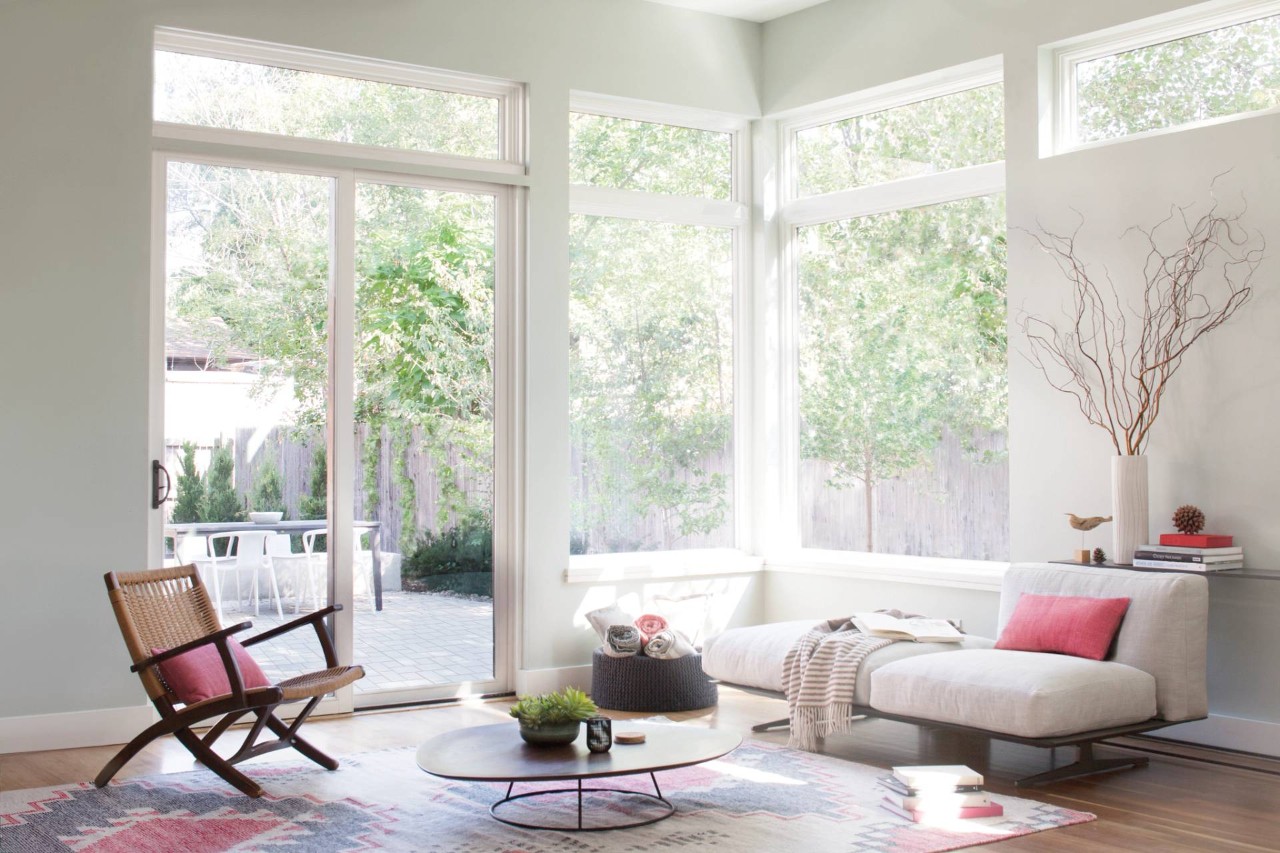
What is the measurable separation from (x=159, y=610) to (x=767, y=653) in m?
2.48

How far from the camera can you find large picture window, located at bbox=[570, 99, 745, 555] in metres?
7.05

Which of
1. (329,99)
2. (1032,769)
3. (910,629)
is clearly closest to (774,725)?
(910,629)

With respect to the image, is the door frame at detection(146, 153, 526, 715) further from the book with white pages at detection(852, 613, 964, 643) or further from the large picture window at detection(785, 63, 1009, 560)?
the book with white pages at detection(852, 613, 964, 643)

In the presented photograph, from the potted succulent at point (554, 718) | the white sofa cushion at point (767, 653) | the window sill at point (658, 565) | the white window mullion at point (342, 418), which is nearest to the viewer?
the potted succulent at point (554, 718)

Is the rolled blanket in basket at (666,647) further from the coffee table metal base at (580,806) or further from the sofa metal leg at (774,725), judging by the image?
the coffee table metal base at (580,806)

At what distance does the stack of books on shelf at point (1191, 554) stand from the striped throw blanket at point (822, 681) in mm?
1093

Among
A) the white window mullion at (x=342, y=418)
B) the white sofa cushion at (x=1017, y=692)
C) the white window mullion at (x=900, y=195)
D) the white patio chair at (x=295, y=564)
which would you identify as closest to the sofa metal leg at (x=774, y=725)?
the white sofa cushion at (x=1017, y=692)

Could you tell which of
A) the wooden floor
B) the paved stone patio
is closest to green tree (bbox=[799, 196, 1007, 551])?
the wooden floor

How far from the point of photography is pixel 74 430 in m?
5.53

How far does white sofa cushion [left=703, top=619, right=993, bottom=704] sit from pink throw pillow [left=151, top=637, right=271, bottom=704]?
198 cm

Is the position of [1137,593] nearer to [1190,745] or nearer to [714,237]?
[1190,745]

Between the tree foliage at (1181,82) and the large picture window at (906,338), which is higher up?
the tree foliage at (1181,82)

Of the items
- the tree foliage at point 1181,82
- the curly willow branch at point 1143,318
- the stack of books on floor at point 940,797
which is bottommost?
the stack of books on floor at point 940,797

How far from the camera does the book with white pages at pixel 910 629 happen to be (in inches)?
214
